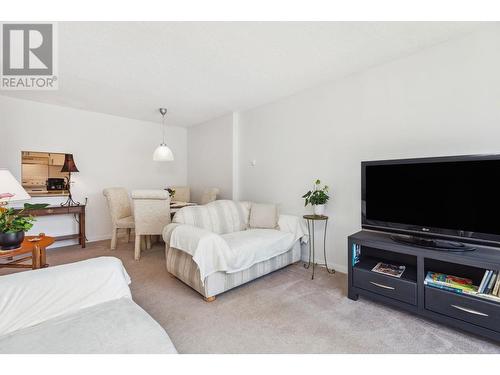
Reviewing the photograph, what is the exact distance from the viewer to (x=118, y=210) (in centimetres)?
388

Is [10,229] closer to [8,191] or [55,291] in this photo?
[8,191]

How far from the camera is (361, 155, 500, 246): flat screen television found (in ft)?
5.66

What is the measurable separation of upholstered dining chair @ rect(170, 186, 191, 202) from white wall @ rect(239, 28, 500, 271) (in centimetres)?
162

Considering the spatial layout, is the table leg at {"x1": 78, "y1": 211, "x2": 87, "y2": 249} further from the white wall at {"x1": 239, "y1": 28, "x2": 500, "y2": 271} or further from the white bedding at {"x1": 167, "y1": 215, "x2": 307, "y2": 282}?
the white wall at {"x1": 239, "y1": 28, "x2": 500, "y2": 271}

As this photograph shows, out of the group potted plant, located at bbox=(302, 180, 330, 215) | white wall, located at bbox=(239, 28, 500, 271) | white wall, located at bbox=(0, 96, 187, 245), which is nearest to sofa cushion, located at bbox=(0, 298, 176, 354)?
potted plant, located at bbox=(302, 180, 330, 215)

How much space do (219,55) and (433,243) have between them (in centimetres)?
254

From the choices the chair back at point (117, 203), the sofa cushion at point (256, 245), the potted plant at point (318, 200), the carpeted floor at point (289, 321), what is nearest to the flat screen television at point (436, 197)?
the potted plant at point (318, 200)

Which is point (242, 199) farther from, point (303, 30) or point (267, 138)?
point (303, 30)

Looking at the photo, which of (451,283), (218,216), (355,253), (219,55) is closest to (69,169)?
(218,216)

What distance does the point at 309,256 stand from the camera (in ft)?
10.5

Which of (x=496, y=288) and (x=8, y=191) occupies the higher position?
(x=8, y=191)

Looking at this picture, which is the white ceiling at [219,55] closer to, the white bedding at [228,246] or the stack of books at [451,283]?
the white bedding at [228,246]

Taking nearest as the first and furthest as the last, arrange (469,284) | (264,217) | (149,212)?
1. (469,284)
2. (264,217)
3. (149,212)

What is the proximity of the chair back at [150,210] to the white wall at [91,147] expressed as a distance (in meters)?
1.57
